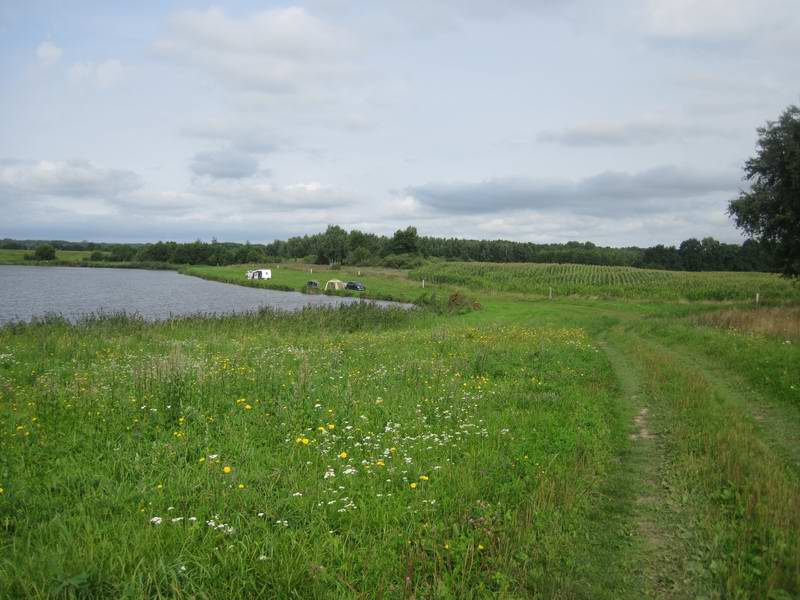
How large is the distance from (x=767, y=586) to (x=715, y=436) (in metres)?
3.89

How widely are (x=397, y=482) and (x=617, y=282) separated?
7133cm

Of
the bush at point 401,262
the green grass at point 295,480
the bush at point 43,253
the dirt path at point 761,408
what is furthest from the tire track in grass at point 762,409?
the bush at point 43,253

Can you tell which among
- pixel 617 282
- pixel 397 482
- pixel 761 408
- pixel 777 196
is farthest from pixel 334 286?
pixel 397 482

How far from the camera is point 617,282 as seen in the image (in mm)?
70438

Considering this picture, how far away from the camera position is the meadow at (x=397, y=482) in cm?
427

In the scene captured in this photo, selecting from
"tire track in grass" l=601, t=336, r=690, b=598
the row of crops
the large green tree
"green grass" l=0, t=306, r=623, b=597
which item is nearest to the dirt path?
"tire track in grass" l=601, t=336, r=690, b=598

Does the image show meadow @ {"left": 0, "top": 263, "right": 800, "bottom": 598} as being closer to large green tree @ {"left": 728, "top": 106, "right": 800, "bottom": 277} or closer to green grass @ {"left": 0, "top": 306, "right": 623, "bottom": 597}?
green grass @ {"left": 0, "top": 306, "right": 623, "bottom": 597}

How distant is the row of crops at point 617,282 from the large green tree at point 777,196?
4.95 meters

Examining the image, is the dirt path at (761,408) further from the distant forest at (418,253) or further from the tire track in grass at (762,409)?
the distant forest at (418,253)

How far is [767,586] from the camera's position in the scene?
4207mm

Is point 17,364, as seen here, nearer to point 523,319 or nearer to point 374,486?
point 374,486

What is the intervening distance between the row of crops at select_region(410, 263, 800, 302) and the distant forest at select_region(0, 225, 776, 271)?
42.7 meters

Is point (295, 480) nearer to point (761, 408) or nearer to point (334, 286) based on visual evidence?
point (761, 408)

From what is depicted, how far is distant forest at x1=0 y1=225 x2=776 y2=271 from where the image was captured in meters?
127
